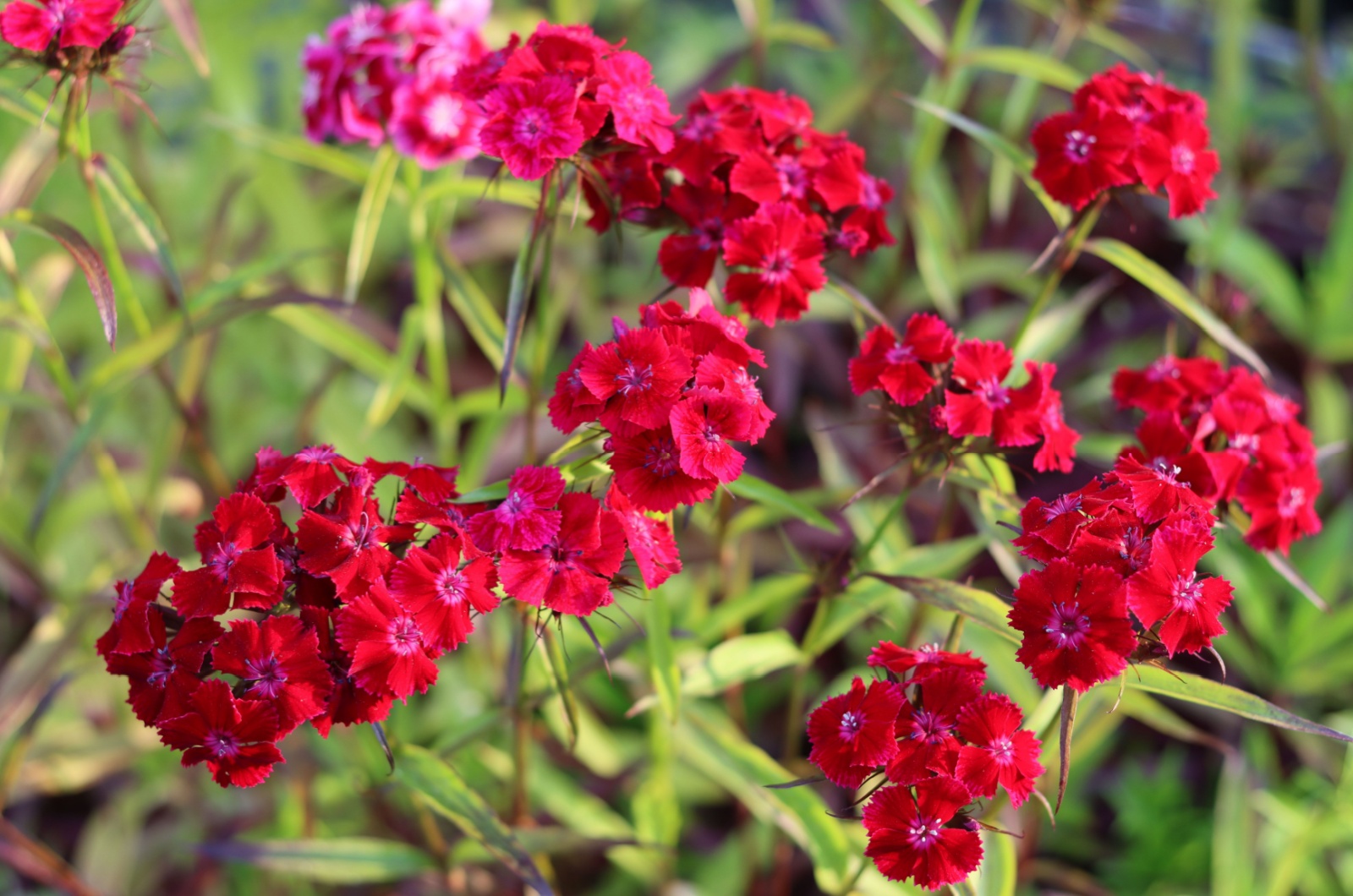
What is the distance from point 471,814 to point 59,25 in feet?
3.53

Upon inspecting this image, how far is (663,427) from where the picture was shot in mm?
1005

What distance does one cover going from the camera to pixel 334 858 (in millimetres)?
1538

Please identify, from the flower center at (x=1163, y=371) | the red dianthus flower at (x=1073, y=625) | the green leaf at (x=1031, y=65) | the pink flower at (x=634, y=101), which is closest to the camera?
the red dianthus flower at (x=1073, y=625)

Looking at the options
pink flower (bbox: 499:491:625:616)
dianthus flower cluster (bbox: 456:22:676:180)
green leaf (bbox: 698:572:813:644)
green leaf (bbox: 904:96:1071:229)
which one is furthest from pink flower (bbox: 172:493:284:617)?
green leaf (bbox: 904:96:1071:229)

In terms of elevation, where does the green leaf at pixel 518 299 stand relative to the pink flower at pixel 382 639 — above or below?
above

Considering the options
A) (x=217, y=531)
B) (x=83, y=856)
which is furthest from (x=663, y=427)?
(x=83, y=856)

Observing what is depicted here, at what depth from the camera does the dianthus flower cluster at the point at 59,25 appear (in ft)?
3.90

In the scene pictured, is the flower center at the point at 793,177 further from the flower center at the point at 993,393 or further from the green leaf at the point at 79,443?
the green leaf at the point at 79,443

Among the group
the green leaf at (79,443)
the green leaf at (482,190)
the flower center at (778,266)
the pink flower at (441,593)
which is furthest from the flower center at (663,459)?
the green leaf at (79,443)

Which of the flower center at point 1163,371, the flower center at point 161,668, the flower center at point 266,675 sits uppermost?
the flower center at point 266,675

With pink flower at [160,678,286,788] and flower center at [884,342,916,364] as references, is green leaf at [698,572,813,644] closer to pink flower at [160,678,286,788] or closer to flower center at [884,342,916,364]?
flower center at [884,342,916,364]

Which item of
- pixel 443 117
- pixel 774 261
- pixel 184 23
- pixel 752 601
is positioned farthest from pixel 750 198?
pixel 184 23

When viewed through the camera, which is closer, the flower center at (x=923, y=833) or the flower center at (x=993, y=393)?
the flower center at (x=923, y=833)

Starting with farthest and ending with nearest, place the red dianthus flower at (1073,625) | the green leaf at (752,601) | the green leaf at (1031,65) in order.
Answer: the green leaf at (1031,65) < the green leaf at (752,601) < the red dianthus flower at (1073,625)
